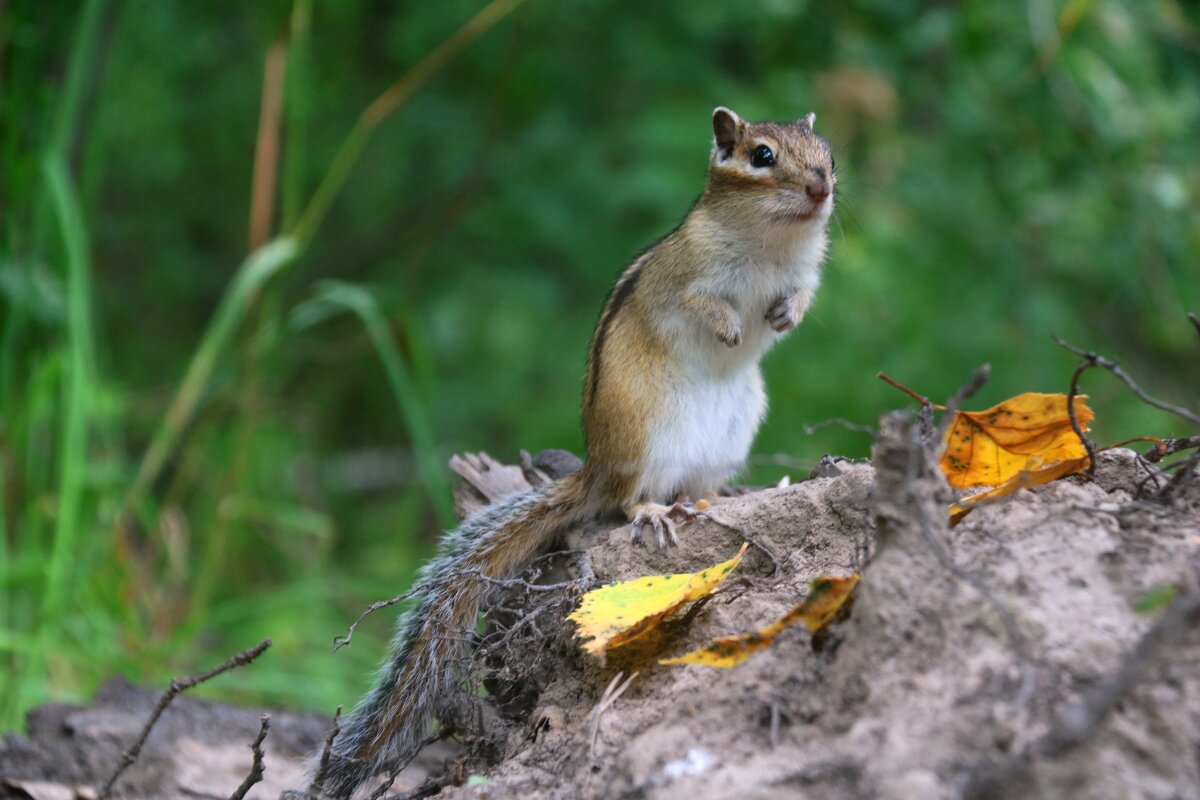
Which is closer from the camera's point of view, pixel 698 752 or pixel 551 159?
pixel 698 752

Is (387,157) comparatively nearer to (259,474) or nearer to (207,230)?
(207,230)

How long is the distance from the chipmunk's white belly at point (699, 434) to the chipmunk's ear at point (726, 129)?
1.92ft

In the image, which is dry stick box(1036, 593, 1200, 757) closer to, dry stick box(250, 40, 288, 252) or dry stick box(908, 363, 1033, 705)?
dry stick box(908, 363, 1033, 705)

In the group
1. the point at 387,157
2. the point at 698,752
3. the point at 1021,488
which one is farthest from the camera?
the point at 387,157

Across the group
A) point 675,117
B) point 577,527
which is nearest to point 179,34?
point 675,117

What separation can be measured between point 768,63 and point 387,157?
219 centimetres

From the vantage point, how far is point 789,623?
1.61 m

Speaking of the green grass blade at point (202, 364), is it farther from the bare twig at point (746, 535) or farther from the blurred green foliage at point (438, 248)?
the bare twig at point (746, 535)

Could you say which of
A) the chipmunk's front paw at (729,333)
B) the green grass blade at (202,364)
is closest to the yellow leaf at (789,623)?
the chipmunk's front paw at (729,333)

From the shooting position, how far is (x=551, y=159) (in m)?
5.55

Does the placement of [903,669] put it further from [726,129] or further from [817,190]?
[726,129]

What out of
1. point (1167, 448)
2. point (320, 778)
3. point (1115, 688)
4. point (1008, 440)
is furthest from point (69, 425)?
point (1115, 688)

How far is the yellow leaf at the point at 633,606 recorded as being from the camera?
5.76 ft

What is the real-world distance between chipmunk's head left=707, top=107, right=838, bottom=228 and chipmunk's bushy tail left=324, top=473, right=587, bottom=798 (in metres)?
0.83
